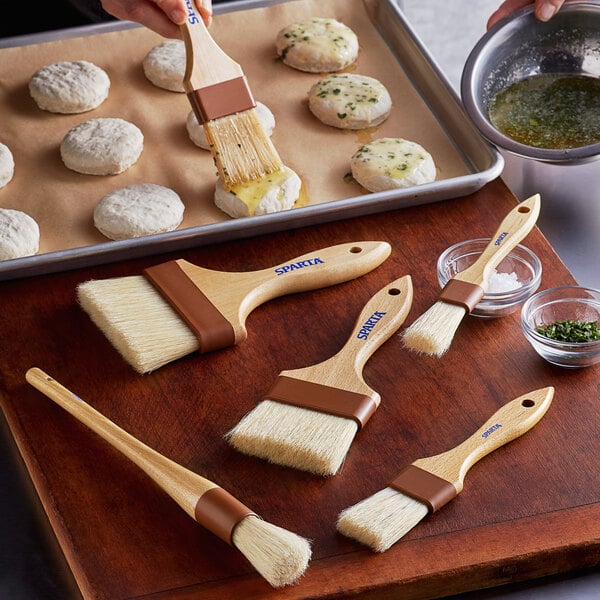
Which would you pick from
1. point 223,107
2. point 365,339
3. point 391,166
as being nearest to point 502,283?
point 365,339

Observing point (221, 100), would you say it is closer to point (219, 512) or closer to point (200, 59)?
point (200, 59)

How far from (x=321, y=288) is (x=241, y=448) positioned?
1.43 ft

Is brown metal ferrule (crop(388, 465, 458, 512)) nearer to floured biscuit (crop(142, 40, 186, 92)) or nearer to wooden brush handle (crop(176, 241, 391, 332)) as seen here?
wooden brush handle (crop(176, 241, 391, 332))

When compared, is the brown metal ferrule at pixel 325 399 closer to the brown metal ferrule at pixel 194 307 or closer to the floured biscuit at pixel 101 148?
the brown metal ferrule at pixel 194 307

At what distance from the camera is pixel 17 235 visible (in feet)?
6.21

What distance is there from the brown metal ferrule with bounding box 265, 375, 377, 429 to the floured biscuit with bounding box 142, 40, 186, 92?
1086mm

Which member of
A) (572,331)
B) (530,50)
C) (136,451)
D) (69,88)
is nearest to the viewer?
(136,451)


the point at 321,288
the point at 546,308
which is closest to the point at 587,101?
the point at 546,308

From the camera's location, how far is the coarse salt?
5.64 ft

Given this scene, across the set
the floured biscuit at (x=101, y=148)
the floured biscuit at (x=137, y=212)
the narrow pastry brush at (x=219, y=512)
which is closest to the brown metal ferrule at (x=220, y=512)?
the narrow pastry brush at (x=219, y=512)

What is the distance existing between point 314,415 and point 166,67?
46.7 inches

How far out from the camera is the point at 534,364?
5.33 feet

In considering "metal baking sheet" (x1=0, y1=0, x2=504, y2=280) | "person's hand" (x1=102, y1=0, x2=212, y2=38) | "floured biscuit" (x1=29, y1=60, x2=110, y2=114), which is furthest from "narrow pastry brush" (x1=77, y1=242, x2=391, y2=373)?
"floured biscuit" (x1=29, y1=60, x2=110, y2=114)

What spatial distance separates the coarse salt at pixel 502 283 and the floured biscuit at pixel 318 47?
87cm
